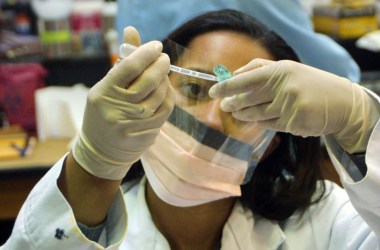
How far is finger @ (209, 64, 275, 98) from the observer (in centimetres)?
96

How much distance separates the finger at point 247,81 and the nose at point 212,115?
174 millimetres

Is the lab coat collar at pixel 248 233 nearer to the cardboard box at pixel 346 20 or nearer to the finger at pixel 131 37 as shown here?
the finger at pixel 131 37

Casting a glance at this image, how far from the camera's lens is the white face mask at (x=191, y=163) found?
1.14 meters

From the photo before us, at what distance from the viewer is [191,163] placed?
1142mm

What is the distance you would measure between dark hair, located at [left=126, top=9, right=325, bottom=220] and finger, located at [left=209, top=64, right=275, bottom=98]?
349 mm

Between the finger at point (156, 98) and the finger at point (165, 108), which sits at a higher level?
the finger at point (156, 98)

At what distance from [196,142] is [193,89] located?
0.12 meters

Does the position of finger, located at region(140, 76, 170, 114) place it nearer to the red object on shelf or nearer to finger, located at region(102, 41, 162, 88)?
finger, located at region(102, 41, 162, 88)

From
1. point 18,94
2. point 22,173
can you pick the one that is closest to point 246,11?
point 22,173

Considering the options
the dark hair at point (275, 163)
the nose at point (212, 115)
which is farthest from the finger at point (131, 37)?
the dark hair at point (275, 163)

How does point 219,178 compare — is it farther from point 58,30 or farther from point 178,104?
point 58,30

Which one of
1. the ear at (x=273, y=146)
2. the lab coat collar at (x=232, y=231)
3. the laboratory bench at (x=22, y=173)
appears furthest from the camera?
the laboratory bench at (x=22, y=173)

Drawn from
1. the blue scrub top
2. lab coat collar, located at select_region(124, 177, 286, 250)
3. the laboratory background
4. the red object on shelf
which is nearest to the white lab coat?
lab coat collar, located at select_region(124, 177, 286, 250)

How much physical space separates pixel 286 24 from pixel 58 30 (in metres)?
1.20
